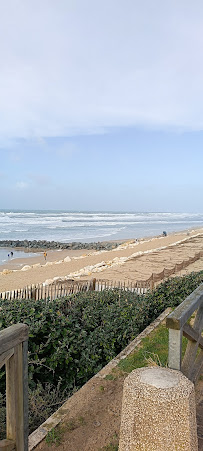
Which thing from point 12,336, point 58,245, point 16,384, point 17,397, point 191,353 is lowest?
point 58,245

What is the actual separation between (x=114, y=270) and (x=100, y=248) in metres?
17.9

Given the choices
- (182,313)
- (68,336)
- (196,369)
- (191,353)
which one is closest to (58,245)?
(68,336)

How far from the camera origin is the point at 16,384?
7.00ft

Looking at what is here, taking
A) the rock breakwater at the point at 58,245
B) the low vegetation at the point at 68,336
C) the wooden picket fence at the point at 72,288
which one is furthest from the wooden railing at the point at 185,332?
the rock breakwater at the point at 58,245

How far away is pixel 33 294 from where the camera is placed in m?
7.53

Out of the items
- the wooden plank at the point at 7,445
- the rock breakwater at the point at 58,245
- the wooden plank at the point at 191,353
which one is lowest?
the rock breakwater at the point at 58,245

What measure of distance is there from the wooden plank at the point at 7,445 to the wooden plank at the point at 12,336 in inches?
27.1

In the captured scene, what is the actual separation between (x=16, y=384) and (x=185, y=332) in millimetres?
1445

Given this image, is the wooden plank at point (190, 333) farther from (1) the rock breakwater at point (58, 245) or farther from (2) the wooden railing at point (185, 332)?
(1) the rock breakwater at point (58, 245)

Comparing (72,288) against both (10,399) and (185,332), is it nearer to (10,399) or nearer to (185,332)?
(185,332)

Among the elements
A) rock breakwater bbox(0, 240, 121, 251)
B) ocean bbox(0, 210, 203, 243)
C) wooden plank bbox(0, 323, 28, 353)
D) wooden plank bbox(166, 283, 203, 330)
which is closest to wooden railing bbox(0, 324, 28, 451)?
wooden plank bbox(0, 323, 28, 353)

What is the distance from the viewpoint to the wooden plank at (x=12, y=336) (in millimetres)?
1935

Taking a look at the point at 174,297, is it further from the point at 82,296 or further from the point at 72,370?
the point at 72,370

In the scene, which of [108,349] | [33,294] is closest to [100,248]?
[33,294]
